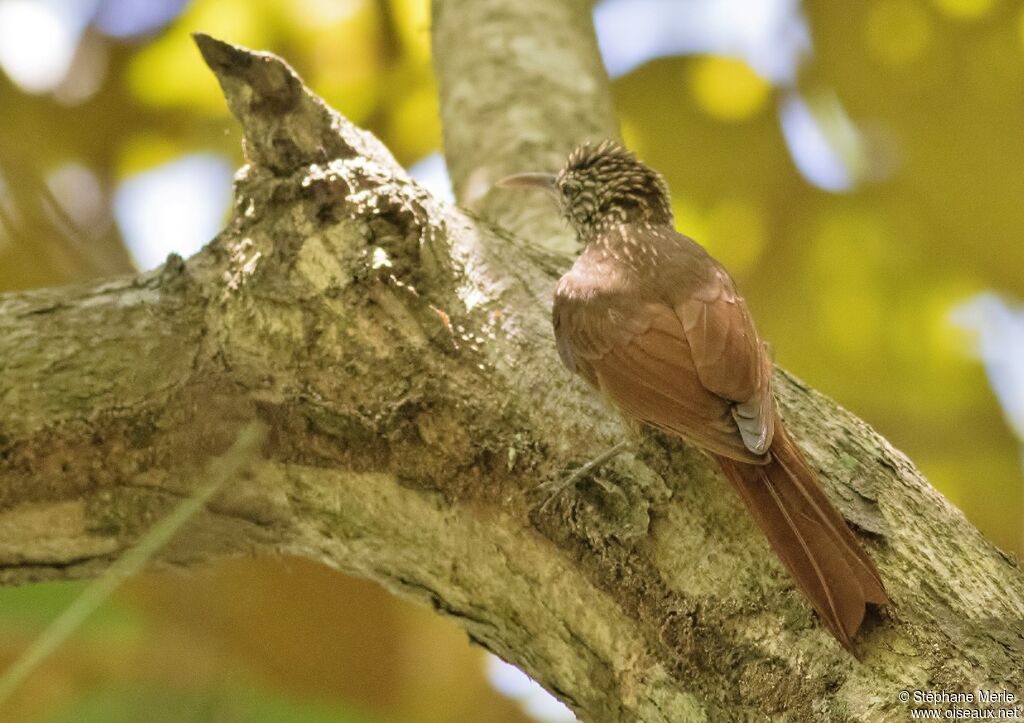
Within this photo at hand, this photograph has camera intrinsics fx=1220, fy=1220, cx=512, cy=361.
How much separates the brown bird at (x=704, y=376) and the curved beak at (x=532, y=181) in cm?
28

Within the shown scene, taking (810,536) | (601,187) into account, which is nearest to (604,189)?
(601,187)

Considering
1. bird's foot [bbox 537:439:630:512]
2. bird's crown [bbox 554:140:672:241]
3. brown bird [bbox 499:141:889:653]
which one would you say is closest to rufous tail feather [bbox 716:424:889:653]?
brown bird [bbox 499:141:889:653]

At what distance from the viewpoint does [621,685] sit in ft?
7.29

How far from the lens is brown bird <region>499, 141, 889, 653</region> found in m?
2.10

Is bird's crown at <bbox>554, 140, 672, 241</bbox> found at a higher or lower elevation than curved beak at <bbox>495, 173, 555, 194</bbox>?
higher

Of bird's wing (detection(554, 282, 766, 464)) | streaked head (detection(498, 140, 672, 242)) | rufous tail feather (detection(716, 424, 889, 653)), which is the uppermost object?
streaked head (detection(498, 140, 672, 242))

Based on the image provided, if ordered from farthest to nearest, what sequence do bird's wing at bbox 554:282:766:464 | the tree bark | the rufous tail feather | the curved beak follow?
the curved beak → bird's wing at bbox 554:282:766:464 → the tree bark → the rufous tail feather

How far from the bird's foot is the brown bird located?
0.55 feet

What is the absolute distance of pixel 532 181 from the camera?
369 centimetres

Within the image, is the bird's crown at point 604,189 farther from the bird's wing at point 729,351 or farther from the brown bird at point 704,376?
the bird's wing at point 729,351

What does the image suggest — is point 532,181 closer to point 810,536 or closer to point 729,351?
point 729,351

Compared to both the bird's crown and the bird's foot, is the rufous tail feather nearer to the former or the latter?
the bird's foot

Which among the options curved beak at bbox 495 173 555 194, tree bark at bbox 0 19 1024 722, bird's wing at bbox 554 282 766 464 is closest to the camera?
tree bark at bbox 0 19 1024 722

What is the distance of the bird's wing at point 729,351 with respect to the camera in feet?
7.76
